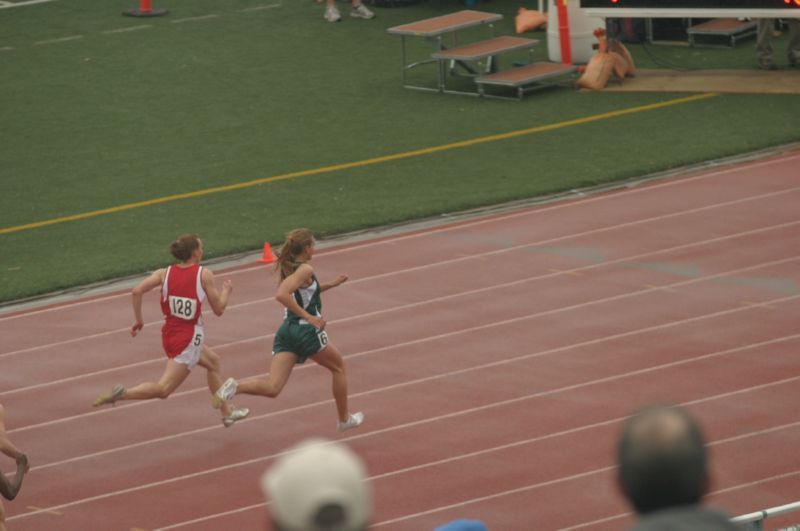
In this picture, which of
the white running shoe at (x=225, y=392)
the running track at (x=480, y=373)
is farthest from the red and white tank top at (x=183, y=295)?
the running track at (x=480, y=373)

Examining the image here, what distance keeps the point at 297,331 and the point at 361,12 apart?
1669 cm

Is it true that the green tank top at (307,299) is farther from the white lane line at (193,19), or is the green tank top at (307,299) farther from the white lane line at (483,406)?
the white lane line at (193,19)

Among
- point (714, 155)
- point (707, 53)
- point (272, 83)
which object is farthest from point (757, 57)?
point (272, 83)

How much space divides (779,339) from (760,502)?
3.04 metres

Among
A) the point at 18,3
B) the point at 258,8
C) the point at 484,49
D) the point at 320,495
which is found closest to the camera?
the point at 320,495

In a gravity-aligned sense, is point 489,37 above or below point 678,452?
below

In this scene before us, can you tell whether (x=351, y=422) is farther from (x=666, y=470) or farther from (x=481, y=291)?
(x=666, y=470)

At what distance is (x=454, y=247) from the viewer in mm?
15602

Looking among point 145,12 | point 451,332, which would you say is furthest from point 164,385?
point 145,12

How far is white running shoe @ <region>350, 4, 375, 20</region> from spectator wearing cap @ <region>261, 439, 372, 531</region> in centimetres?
2418

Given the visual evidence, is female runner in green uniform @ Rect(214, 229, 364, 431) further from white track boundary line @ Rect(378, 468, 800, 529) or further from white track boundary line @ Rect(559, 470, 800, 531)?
white track boundary line @ Rect(559, 470, 800, 531)

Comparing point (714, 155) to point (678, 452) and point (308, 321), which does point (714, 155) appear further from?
point (678, 452)

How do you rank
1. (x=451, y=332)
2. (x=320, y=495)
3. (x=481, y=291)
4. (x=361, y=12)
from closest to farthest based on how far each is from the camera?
(x=320, y=495)
(x=451, y=332)
(x=481, y=291)
(x=361, y=12)

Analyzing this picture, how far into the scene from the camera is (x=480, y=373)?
12352 mm
